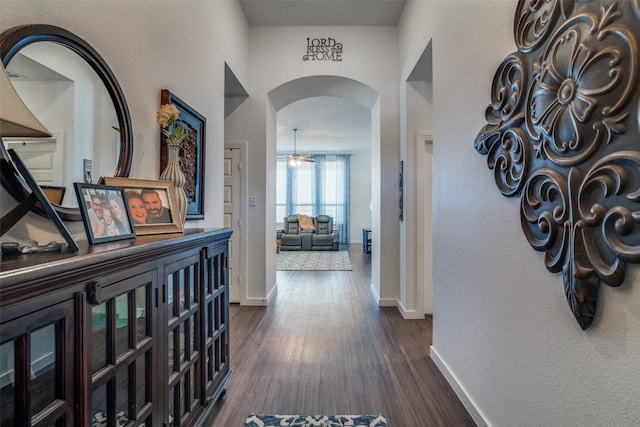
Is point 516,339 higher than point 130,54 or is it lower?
lower

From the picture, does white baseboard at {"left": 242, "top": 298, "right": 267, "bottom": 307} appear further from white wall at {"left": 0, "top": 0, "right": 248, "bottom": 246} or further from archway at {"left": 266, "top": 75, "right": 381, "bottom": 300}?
white wall at {"left": 0, "top": 0, "right": 248, "bottom": 246}

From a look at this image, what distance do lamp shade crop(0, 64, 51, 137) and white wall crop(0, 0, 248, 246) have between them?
0.37m

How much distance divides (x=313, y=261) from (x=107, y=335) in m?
6.09

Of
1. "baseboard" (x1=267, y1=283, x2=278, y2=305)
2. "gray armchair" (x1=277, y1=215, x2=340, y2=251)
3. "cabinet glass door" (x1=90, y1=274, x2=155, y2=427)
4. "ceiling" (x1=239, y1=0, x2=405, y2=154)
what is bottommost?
"baseboard" (x1=267, y1=283, x2=278, y2=305)

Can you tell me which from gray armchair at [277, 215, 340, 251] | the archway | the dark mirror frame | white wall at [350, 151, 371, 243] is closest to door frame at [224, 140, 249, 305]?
the archway

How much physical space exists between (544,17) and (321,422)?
2.05m

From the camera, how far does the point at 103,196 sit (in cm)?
112

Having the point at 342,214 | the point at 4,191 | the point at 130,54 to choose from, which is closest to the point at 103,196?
the point at 4,191

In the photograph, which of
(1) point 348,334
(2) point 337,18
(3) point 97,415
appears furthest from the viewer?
(2) point 337,18

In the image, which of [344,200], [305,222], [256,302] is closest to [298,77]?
[256,302]

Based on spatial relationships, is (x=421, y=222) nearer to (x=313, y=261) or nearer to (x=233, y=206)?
(x=233, y=206)

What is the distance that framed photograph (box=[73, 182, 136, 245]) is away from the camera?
3.30 ft

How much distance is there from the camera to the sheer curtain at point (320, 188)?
9.99m

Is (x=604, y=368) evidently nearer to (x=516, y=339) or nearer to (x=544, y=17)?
(x=516, y=339)
